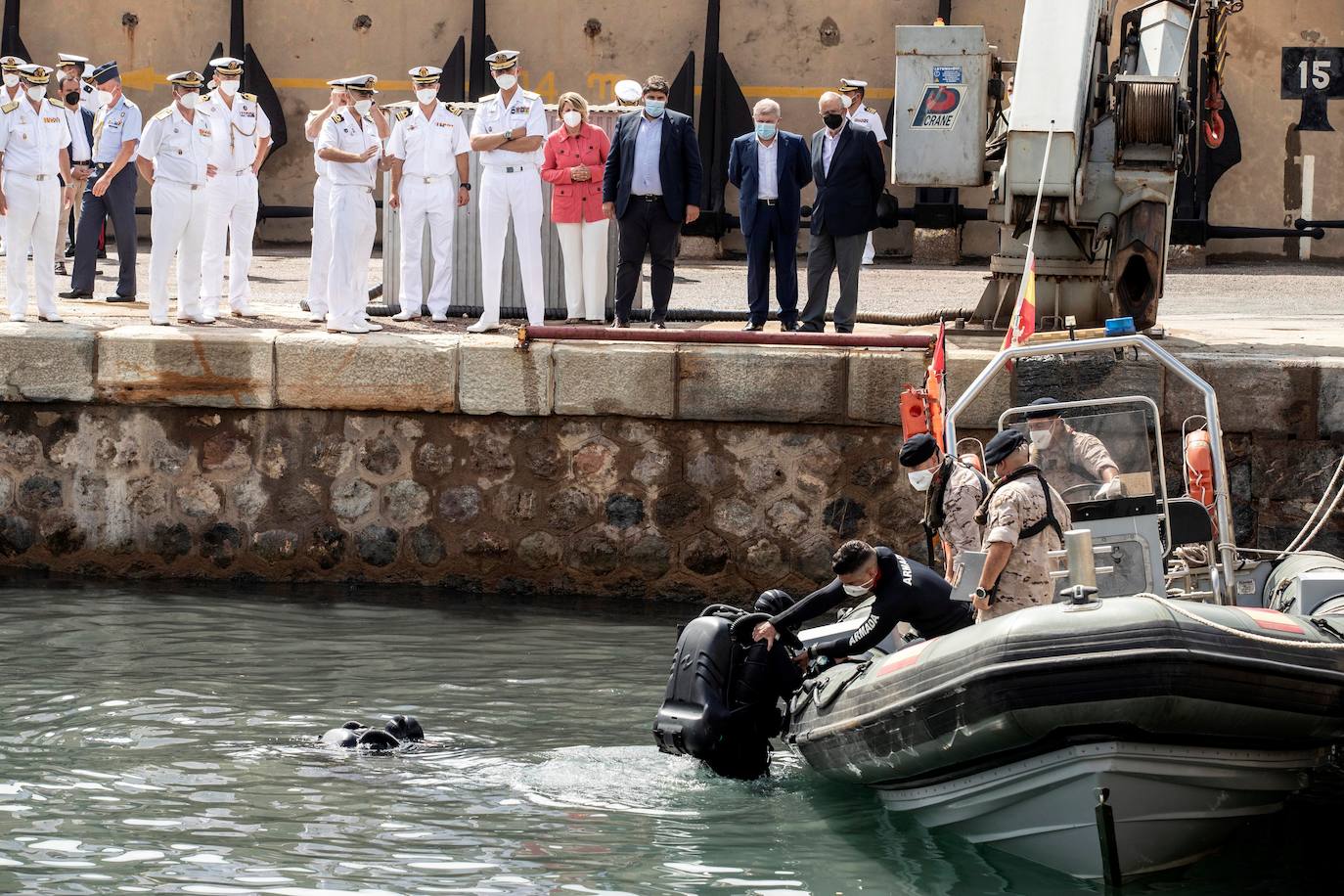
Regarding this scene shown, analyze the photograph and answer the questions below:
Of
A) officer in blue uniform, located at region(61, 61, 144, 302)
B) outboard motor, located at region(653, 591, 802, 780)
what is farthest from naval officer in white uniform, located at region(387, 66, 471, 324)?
outboard motor, located at region(653, 591, 802, 780)

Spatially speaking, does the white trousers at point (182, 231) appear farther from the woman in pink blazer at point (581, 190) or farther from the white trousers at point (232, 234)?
the woman in pink blazer at point (581, 190)

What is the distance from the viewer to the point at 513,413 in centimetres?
1120

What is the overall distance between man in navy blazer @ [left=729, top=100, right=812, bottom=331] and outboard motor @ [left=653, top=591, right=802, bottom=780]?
181 inches

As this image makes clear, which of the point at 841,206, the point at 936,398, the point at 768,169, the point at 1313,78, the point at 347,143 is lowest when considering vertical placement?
the point at 936,398

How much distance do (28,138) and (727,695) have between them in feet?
20.8

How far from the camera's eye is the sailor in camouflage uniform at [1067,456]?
7.68 m

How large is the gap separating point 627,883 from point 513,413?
4.93m

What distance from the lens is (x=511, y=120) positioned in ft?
39.5

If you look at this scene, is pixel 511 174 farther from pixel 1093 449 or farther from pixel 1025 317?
pixel 1093 449

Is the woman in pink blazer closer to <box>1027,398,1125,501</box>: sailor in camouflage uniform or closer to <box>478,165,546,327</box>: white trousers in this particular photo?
<box>478,165,546,327</box>: white trousers

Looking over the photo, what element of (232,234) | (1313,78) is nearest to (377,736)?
(232,234)

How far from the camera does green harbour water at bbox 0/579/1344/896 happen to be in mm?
6688

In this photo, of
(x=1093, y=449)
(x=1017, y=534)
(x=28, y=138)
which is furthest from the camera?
(x=28, y=138)

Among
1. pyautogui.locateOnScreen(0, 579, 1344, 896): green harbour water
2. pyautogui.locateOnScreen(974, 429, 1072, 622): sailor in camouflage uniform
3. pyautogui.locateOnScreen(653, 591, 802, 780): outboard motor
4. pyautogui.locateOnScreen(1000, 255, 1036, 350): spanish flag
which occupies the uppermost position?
pyautogui.locateOnScreen(1000, 255, 1036, 350): spanish flag
